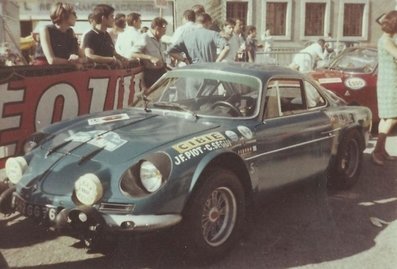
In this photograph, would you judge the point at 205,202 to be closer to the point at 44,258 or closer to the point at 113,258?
the point at 113,258

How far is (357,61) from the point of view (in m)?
9.64

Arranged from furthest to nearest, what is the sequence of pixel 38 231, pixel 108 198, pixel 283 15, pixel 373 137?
pixel 283 15, pixel 373 137, pixel 38 231, pixel 108 198

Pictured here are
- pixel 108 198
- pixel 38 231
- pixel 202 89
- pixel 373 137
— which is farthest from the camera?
pixel 373 137

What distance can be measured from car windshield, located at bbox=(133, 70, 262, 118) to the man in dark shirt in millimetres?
1699

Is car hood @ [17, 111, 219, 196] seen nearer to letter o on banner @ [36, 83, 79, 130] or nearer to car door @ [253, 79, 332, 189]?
car door @ [253, 79, 332, 189]

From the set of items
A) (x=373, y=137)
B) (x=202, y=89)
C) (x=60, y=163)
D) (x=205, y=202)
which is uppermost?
(x=202, y=89)

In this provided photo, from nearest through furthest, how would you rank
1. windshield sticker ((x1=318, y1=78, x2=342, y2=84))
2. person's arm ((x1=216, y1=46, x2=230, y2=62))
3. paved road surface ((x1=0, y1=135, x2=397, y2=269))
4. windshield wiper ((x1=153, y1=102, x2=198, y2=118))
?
paved road surface ((x1=0, y1=135, x2=397, y2=269)), windshield wiper ((x1=153, y1=102, x2=198, y2=118)), person's arm ((x1=216, y1=46, x2=230, y2=62)), windshield sticker ((x1=318, y1=78, x2=342, y2=84))

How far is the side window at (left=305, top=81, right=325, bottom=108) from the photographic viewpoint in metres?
5.38

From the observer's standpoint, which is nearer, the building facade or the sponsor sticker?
the sponsor sticker

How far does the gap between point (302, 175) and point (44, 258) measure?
93.6 inches

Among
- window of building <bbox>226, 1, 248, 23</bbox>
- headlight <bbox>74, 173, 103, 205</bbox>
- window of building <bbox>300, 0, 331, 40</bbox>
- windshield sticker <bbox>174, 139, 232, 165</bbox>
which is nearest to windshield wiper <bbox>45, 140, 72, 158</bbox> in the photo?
headlight <bbox>74, 173, 103, 205</bbox>

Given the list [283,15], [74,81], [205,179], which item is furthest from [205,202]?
[283,15]

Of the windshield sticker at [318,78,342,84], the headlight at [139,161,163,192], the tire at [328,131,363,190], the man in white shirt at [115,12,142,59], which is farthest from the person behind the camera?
the windshield sticker at [318,78,342,84]

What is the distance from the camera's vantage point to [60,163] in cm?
393
